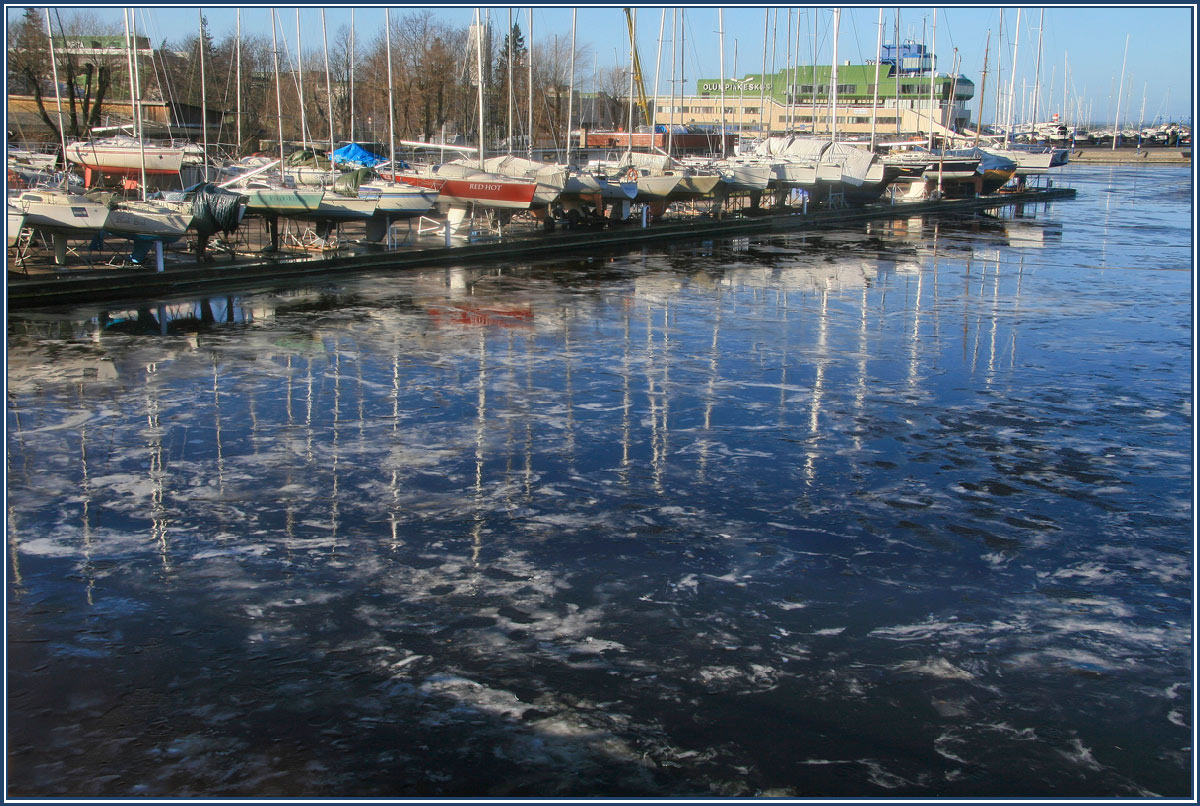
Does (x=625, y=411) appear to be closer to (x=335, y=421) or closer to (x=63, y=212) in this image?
(x=335, y=421)

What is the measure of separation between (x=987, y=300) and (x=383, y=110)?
51.2 meters

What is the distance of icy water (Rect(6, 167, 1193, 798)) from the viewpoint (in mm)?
5723

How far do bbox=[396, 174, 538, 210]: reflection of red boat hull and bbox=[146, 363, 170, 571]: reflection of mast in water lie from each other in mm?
15611

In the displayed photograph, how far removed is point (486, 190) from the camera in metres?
29.0

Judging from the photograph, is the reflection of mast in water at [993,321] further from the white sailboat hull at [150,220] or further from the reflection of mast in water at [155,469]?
the white sailboat hull at [150,220]

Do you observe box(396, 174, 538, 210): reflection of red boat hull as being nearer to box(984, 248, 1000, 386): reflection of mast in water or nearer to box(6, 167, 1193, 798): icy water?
box(984, 248, 1000, 386): reflection of mast in water

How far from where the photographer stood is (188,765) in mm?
5500

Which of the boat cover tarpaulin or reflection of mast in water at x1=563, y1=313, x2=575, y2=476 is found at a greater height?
the boat cover tarpaulin

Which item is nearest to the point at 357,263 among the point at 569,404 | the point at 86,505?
the point at 569,404

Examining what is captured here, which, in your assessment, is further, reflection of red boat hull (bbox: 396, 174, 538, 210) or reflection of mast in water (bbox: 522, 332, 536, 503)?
reflection of red boat hull (bbox: 396, 174, 538, 210)

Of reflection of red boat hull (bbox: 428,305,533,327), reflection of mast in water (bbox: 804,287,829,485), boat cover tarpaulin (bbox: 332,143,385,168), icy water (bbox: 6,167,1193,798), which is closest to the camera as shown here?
icy water (bbox: 6,167,1193,798)

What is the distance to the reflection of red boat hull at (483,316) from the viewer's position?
61.0ft

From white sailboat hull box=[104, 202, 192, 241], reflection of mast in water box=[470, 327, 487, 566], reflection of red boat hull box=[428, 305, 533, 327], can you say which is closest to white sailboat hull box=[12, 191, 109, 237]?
white sailboat hull box=[104, 202, 192, 241]

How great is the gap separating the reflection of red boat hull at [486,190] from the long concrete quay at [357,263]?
1.13 meters
